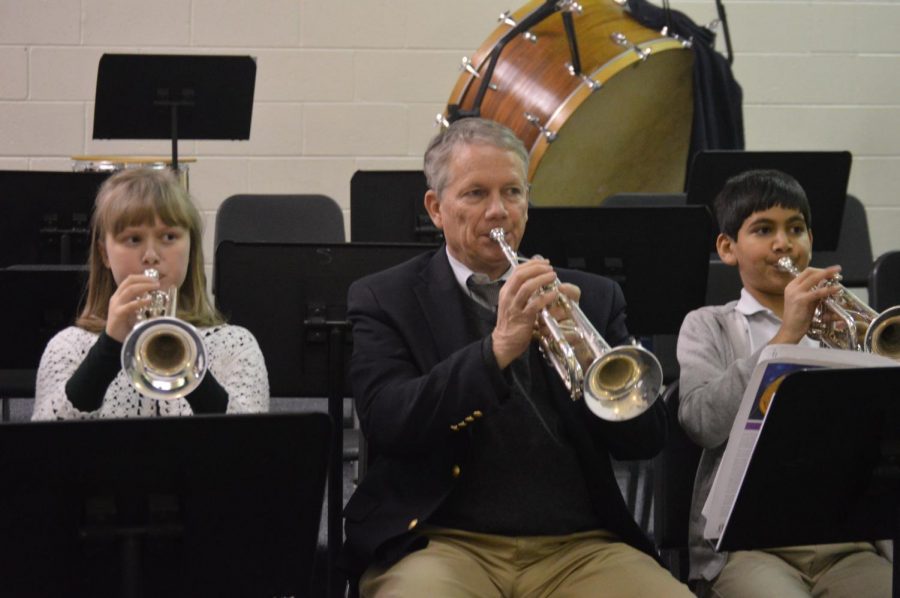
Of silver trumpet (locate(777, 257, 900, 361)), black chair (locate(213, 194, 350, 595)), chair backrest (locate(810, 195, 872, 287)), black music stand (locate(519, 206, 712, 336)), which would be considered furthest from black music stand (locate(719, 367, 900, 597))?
chair backrest (locate(810, 195, 872, 287))

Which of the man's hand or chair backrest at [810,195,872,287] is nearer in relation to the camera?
the man's hand

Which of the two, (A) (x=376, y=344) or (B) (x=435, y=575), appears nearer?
(B) (x=435, y=575)

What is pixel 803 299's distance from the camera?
2.61 meters

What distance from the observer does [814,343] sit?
9.38 ft

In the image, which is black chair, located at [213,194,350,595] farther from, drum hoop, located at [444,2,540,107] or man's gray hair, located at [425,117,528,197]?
man's gray hair, located at [425,117,528,197]

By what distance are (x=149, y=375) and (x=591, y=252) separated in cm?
152

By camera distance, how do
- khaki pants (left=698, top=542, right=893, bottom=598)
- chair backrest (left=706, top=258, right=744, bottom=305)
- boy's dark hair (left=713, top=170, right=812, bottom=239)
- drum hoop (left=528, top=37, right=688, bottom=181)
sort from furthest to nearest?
drum hoop (left=528, top=37, right=688, bottom=181), chair backrest (left=706, top=258, right=744, bottom=305), boy's dark hair (left=713, top=170, right=812, bottom=239), khaki pants (left=698, top=542, right=893, bottom=598)

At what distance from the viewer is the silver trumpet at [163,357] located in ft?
7.52

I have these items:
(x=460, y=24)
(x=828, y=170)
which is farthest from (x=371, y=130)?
(x=828, y=170)

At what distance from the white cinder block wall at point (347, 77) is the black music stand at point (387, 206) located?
1936mm

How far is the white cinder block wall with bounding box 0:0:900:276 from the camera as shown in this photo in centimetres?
584

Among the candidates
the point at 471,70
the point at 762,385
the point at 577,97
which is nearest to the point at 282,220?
the point at 471,70

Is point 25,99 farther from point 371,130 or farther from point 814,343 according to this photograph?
point 814,343

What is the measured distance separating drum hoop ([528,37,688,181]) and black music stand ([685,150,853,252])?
0.89 m
